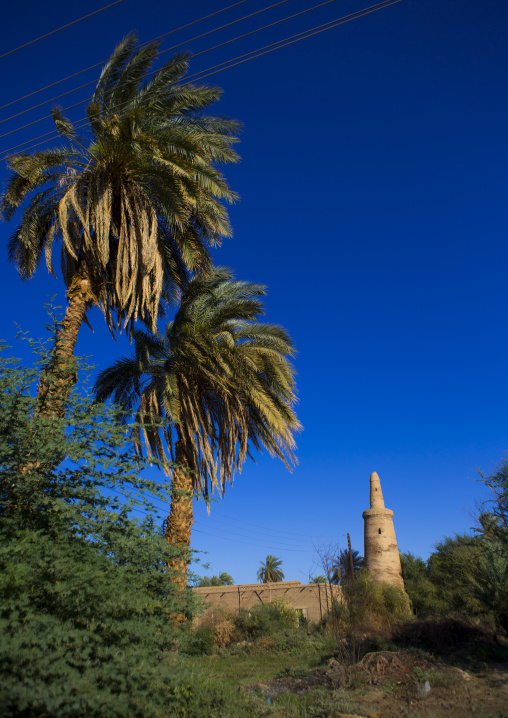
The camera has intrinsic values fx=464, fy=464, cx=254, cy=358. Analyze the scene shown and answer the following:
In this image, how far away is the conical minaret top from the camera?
1194 inches

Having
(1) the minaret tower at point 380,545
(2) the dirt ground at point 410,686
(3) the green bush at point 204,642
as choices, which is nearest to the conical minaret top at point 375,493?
(1) the minaret tower at point 380,545

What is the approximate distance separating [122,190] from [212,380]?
5.08 metres

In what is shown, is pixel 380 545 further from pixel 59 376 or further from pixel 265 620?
pixel 59 376

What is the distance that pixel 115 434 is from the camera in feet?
21.2

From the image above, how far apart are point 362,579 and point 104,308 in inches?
841

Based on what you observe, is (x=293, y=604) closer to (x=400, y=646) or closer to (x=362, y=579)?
(x=362, y=579)

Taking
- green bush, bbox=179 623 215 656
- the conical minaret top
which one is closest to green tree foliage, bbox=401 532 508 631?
the conical minaret top

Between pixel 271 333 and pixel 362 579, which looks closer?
pixel 271 333

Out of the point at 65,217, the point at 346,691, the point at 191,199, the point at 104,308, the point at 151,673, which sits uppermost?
the point at 191,199

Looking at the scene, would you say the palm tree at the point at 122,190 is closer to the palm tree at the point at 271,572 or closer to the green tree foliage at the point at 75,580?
the green tree foliage at the point at 75,580

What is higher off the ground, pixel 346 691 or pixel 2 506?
pixel 2 506

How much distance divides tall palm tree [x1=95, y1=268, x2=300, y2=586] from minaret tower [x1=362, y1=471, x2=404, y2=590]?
1862 centimetres

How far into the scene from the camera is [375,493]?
30.8 metres

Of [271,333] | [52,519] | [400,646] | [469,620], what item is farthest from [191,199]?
[469,620]
